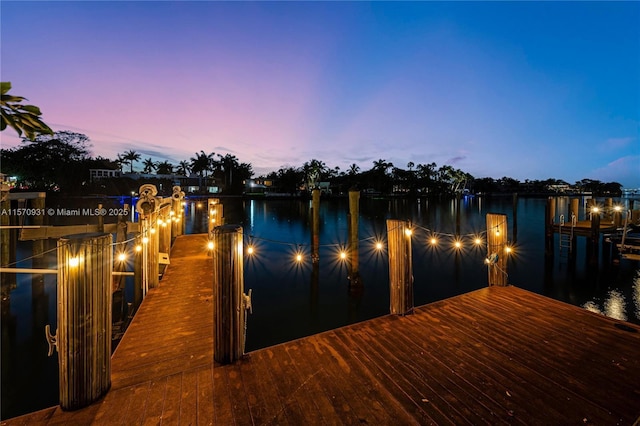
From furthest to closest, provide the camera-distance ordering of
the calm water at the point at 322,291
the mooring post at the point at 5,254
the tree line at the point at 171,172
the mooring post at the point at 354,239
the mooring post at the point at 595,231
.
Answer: the tree line at the point at 171,172 < the mooring post at the point at 595,231 < the mooring post at the point at 354,239 < the mooring post at the point at 5,254 < the calm water at the point at 322,291

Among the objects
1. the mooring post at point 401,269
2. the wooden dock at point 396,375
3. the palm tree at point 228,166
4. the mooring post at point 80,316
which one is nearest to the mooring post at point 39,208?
the wooden dock at point 396,375

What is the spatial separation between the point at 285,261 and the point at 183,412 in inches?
581

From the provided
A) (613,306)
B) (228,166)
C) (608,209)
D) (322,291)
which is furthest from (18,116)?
(228,166)

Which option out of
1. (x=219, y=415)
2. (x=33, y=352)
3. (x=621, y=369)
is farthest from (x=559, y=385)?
(x=33, y=352)

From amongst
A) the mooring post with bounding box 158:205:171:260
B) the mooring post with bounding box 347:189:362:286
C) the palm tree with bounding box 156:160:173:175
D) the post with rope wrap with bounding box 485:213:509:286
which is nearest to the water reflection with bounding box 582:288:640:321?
the post with rope wrap with bounding box 485:213:509:286

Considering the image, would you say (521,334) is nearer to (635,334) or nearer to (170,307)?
(635,334)

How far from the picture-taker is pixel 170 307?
6.33 meters

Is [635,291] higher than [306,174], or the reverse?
[306,174]

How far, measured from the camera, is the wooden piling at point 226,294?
3903mm

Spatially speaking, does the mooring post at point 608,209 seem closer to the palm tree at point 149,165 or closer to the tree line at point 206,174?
the tree line at point 206,174

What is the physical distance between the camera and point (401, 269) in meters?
5.61

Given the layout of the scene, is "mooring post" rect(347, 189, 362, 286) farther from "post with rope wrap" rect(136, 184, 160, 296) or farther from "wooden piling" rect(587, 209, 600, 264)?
"wooden piling" rect(587, 209, 600, 264)

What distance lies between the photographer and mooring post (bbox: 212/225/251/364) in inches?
154

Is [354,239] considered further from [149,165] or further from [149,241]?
[149,165]
